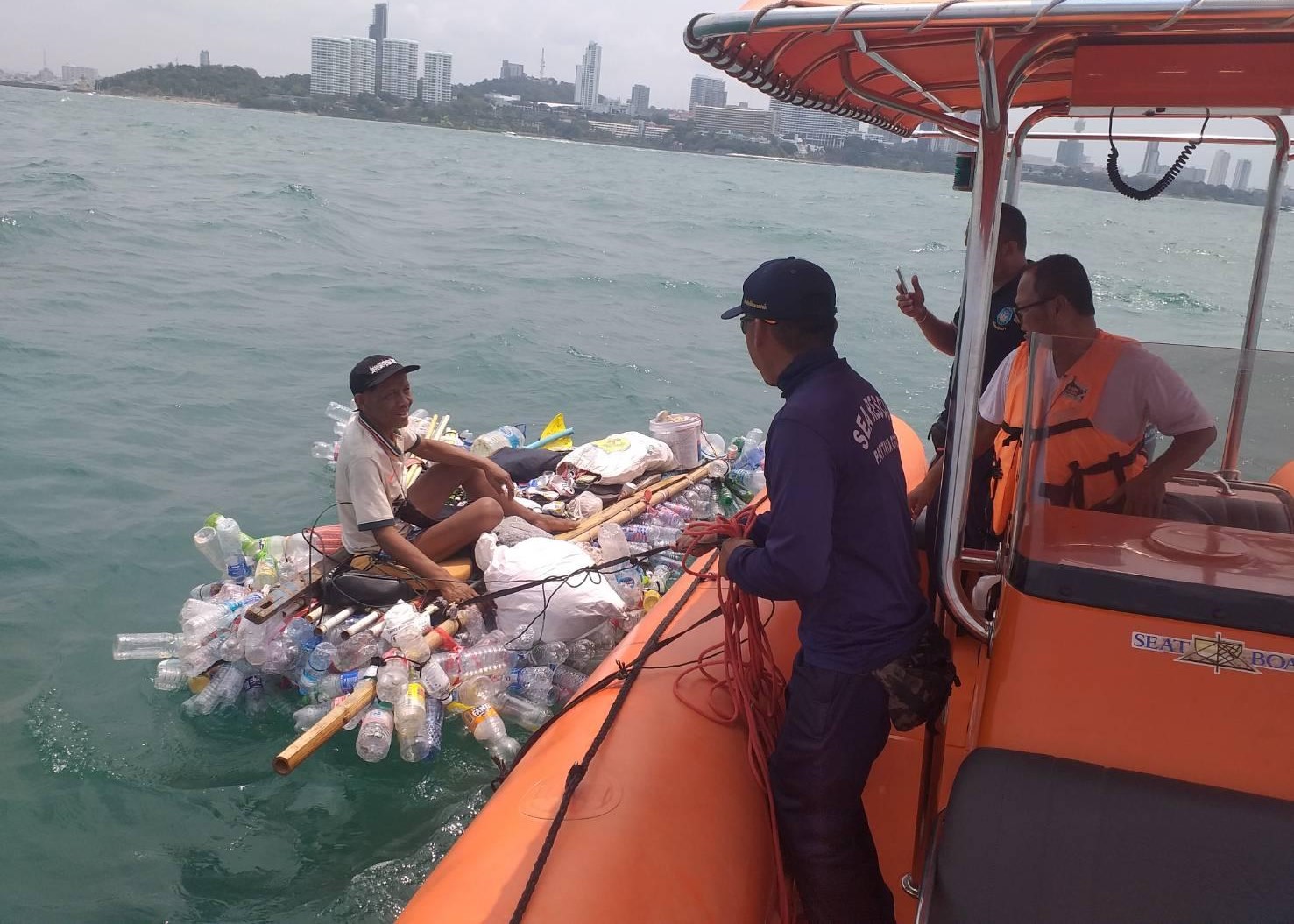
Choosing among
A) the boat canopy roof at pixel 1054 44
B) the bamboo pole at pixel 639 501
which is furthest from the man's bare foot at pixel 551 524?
the boat canopy roof at pixel 1054 44

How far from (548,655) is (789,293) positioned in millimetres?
2979

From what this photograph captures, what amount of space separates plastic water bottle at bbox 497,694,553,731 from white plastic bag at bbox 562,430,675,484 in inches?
86.2

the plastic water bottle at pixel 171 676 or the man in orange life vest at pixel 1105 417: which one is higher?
the man in orange life vest at pixel 1105 417

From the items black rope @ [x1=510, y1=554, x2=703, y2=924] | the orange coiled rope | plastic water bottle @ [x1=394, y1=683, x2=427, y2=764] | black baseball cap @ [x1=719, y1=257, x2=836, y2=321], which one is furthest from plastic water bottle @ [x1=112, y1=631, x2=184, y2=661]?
black baseball cap @ [x1=719, y1=257, x2=836, y2=321]

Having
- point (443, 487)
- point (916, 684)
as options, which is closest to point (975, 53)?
point (916, 684)

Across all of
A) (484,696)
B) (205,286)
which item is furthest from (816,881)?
(205,286)

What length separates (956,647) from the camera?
3350mm

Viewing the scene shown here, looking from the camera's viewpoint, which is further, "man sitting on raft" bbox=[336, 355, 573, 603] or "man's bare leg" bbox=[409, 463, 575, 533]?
"man's bare leg" bbox=[409, 463, 575, 533]

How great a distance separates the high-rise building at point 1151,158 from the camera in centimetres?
446

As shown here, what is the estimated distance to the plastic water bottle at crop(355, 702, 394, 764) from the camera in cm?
439

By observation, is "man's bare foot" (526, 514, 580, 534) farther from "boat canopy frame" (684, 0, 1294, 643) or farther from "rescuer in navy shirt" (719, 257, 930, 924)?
"rescuer in navy shirt" (719, 257, 930, 924)

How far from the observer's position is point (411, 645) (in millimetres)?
4672

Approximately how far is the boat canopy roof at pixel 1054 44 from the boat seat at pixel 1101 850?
1.37 metres

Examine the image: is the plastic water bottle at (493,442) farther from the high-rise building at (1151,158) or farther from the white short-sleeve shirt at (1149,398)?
the white short-sleeve shirt at (1149,398)
